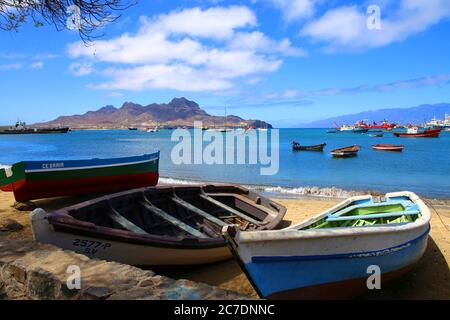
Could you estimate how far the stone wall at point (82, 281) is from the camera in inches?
135

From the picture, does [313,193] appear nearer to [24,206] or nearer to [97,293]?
[24,206]

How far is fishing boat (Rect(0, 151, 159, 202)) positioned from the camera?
11172 mm

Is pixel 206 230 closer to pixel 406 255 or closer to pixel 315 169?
pixel 406 255

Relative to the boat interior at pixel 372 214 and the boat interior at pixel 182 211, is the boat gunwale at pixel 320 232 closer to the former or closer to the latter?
the boat interior at pixel 372 214

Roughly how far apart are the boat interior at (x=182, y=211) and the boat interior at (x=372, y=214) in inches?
60.4

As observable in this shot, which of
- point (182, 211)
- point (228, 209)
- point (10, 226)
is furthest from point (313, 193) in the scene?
point (10, 226)

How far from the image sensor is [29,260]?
14.0ft

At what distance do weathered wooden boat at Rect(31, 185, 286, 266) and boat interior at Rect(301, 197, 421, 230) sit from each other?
130 centimetres

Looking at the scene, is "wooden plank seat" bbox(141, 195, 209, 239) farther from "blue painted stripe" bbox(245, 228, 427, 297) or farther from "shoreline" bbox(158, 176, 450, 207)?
"shoreline" bbox(158, 176, 450, 207)

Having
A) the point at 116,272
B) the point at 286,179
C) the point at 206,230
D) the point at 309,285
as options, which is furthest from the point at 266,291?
the point at 286,179

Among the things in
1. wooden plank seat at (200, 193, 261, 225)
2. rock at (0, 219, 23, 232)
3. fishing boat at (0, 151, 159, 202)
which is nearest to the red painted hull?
fishing boat at (0, 151, 159, 202)

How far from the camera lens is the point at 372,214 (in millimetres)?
7000

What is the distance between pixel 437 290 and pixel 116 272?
5214 mm

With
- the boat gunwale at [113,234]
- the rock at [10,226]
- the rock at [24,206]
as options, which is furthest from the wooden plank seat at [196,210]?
the rock at [24,206]
